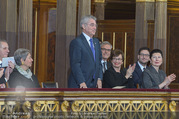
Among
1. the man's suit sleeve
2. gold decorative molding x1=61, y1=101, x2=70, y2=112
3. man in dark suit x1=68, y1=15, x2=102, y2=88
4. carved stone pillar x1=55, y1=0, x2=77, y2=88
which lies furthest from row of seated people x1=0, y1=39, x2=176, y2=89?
carved stone pillar x1=55, y1=0, x2=77, y2=88

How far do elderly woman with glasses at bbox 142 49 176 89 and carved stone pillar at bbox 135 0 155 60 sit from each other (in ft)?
24.0

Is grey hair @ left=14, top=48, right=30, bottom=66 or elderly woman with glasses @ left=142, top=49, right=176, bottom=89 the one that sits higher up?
grey hair @ left=14, top=48, right=30, bottom=66

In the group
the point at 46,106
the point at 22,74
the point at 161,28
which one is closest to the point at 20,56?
the point at 22,74

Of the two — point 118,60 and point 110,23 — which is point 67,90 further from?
point 110,23

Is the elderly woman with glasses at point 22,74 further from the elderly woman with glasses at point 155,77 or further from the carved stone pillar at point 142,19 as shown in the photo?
the carved stone pillar at point 142,19

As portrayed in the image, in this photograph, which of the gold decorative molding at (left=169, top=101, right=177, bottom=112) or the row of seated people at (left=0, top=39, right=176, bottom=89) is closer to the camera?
the gold decorative molding at (left=169, top=101, right=177, bottom=112)

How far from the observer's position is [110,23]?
50.5 feet

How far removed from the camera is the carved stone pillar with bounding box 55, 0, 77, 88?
1135 cm

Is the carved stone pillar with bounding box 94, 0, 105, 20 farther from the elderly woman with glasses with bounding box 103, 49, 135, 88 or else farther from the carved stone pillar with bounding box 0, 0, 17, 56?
the elderly woman with glasses with bounding box 103, 49, 135, 88

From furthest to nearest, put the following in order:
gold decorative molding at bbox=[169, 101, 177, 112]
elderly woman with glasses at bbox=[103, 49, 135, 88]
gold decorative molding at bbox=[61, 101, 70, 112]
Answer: elderly woman with glasses at bbox=[103, 49, 135, 88] → gold decorative molding at bbox=[169, 101, 177, 112] → gold decorative molding at bbox=[61, 101, 70, 112]

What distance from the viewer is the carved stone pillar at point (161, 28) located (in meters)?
13.2

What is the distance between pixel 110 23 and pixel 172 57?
2.80 meters

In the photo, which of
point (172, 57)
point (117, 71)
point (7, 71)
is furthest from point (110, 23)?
point (7, 71)

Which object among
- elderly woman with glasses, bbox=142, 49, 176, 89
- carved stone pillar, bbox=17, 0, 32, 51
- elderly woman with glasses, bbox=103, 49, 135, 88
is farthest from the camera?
carved stone pillar, bbox=17, 0, 32, 51
